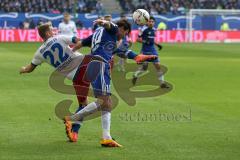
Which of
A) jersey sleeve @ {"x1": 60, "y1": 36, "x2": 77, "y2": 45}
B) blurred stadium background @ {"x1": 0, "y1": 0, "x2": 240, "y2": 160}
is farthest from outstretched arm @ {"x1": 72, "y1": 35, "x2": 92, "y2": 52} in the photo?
blurred stadium background @ {"x1": 0, "y1": 0, "x2": 240, "y2": 160}

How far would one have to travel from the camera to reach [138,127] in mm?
12781

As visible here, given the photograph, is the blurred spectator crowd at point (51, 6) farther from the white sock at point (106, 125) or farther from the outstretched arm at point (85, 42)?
the white sock at point (106, 125)

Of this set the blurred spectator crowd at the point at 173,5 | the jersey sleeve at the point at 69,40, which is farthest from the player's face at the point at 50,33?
the blurred spectator crowd at the point at 173,5

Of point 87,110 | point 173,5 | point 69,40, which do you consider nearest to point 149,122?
point 87,110

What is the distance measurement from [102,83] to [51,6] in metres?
47.2

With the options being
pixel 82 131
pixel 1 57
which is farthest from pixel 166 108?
pixel 1 57

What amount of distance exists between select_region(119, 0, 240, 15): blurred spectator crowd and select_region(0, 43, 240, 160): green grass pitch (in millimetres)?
38451

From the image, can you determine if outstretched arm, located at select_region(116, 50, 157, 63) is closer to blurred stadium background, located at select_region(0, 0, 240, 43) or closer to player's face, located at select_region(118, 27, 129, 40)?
player's face, located at select_region(118, 27, 129, 40)

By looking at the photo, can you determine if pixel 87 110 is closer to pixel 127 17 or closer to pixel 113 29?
pixel 113 29

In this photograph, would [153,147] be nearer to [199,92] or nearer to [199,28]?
[199,92]

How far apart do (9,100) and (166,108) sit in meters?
4.11

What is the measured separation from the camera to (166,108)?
15.5m

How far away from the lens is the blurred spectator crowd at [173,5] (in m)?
59.9

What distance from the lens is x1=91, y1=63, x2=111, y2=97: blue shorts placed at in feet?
35.9
